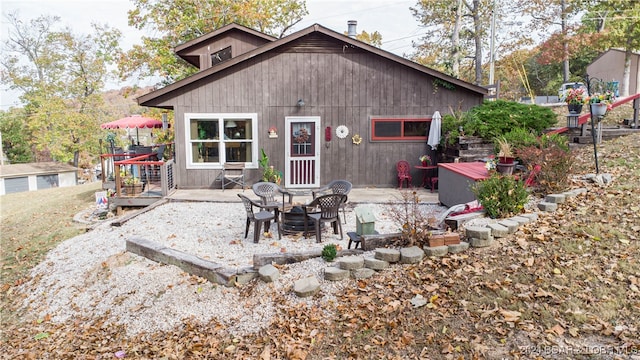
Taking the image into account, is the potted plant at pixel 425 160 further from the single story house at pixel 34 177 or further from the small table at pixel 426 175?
the single story house at pixel 34 177

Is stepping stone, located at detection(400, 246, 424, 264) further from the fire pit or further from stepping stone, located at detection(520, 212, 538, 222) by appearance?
the fire pit

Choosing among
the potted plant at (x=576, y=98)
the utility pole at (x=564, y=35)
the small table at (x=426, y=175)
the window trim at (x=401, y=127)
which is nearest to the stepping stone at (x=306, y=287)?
the potted plant at (x=576, y=98)

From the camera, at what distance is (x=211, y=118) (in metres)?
11.2

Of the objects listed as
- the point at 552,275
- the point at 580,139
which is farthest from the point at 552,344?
the point at 580,139

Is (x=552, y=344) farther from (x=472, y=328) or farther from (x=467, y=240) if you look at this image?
(x=467, y=240)

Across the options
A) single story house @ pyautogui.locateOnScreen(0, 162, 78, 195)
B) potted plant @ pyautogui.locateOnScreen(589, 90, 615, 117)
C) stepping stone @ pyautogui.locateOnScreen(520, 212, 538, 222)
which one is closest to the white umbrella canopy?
potted plant @ pyautogui.locateOnScreen(589, 90, 615, 117)

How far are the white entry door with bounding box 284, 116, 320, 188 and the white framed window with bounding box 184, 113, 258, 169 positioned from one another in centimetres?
98

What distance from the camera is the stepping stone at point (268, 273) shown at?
486 centimetres

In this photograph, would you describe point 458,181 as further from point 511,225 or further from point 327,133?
point 327,133

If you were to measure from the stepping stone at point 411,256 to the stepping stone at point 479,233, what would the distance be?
69cm

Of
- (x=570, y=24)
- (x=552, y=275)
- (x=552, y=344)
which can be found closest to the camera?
(x=552, y=344)

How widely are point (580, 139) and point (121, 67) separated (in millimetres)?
23066

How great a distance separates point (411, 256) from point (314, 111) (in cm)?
734

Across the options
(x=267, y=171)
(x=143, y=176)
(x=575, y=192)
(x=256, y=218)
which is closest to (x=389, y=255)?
(x=256, y=218)
